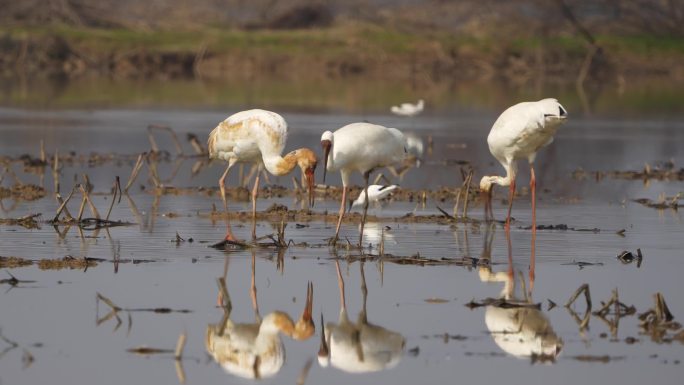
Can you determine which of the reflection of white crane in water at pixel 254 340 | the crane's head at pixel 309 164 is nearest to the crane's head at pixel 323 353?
the reflection of white crane in water at pixel 254 340

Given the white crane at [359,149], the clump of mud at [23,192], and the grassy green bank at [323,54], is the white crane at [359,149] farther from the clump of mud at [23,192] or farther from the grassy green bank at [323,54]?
the grassy green bank at [323,54]

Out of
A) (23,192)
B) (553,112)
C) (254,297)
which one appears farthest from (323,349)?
→ (23,192)

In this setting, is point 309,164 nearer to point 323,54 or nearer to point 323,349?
point 323,349

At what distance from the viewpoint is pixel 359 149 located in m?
12.8

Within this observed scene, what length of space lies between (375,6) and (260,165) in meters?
53.8

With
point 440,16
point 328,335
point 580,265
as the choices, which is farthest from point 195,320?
point 440,16

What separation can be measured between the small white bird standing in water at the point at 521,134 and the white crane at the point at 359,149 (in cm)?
121

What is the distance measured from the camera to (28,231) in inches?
502

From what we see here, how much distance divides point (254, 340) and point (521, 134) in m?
5.83

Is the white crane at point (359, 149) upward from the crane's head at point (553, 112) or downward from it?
downward

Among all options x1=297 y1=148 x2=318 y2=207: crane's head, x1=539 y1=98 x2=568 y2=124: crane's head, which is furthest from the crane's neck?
x1=539 y1=98 x2=568 y2=124: crane's head

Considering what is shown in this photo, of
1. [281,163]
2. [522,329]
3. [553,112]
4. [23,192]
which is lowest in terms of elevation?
[522,329]

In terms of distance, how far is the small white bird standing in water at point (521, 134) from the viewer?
13.5 m

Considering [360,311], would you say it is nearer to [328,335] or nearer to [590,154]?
[328,335]
